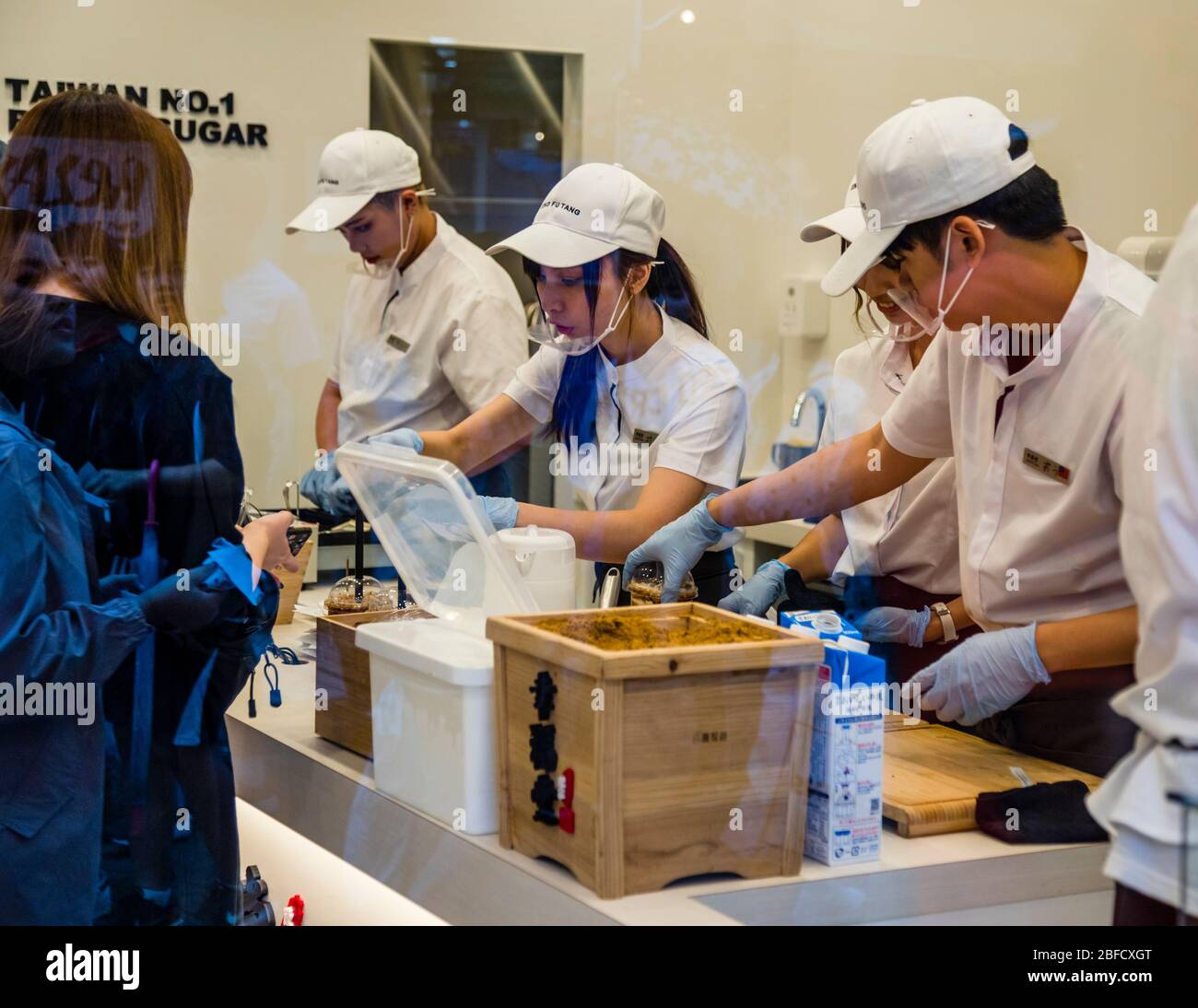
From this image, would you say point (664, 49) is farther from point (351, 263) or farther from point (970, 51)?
point (970, 51)

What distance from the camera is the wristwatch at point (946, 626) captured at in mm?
1838

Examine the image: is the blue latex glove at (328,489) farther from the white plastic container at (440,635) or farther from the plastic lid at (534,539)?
the plastic lid at (534,539)

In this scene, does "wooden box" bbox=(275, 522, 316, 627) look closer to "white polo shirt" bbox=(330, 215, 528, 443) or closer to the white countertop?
"white polo shirt" bbox=(330, 215, 528, 443)

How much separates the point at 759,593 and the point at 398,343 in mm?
654

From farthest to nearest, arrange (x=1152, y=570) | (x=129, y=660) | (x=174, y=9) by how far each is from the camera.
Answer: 1. (x=174, y=9)
2. (x=129, y=660)
3. (x=1152, y=570)

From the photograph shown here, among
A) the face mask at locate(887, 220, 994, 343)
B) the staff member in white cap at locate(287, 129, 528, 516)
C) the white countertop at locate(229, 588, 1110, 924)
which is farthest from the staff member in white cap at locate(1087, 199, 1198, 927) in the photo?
the staff member in white cap at locate(287, 129, 528, 516)

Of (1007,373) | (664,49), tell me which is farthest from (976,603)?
(664,49)

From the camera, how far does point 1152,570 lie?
105 centimetres

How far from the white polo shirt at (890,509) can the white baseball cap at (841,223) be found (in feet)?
0.68

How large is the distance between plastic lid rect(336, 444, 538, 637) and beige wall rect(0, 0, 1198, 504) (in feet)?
1.02

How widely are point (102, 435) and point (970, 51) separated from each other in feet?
5.79

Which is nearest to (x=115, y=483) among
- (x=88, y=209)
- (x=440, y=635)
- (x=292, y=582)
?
(x=88, y=209)

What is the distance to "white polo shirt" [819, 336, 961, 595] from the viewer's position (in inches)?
75.2

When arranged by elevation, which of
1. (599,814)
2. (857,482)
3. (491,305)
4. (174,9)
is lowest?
(599,814)
